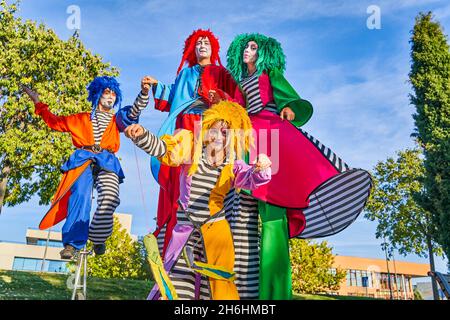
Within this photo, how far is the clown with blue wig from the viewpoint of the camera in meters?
3.93

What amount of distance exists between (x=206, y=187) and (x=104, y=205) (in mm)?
1708

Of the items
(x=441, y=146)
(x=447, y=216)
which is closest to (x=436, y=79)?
(x=441, y=146)

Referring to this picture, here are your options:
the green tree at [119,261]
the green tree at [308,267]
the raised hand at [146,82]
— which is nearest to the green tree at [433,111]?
the raised hand at [146,82]

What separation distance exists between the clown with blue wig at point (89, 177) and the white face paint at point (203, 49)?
2.51 feet

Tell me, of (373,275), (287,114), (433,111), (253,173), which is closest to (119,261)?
(433,111)

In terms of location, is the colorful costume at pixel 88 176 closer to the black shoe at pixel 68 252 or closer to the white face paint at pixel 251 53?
the black shoe at pixel 68 252

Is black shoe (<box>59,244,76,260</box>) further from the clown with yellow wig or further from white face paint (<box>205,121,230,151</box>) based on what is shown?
white face paint (<box>205,121,230,151</box>)

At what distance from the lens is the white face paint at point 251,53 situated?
4105 millimetres

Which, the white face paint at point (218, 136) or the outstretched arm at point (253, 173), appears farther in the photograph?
the white face paint at point (218, 136)

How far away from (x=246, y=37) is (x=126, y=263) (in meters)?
21.4

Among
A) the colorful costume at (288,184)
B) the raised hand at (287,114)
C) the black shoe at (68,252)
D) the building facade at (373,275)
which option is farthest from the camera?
the building facade at (373,275)

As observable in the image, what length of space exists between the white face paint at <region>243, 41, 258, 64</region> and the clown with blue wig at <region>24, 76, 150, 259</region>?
108 cm

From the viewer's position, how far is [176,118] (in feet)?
12.1

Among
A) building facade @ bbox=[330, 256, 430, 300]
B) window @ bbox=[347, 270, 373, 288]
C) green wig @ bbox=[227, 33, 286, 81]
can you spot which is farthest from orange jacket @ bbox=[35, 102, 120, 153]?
window @ bbox=[347, 270, 373, 288]
